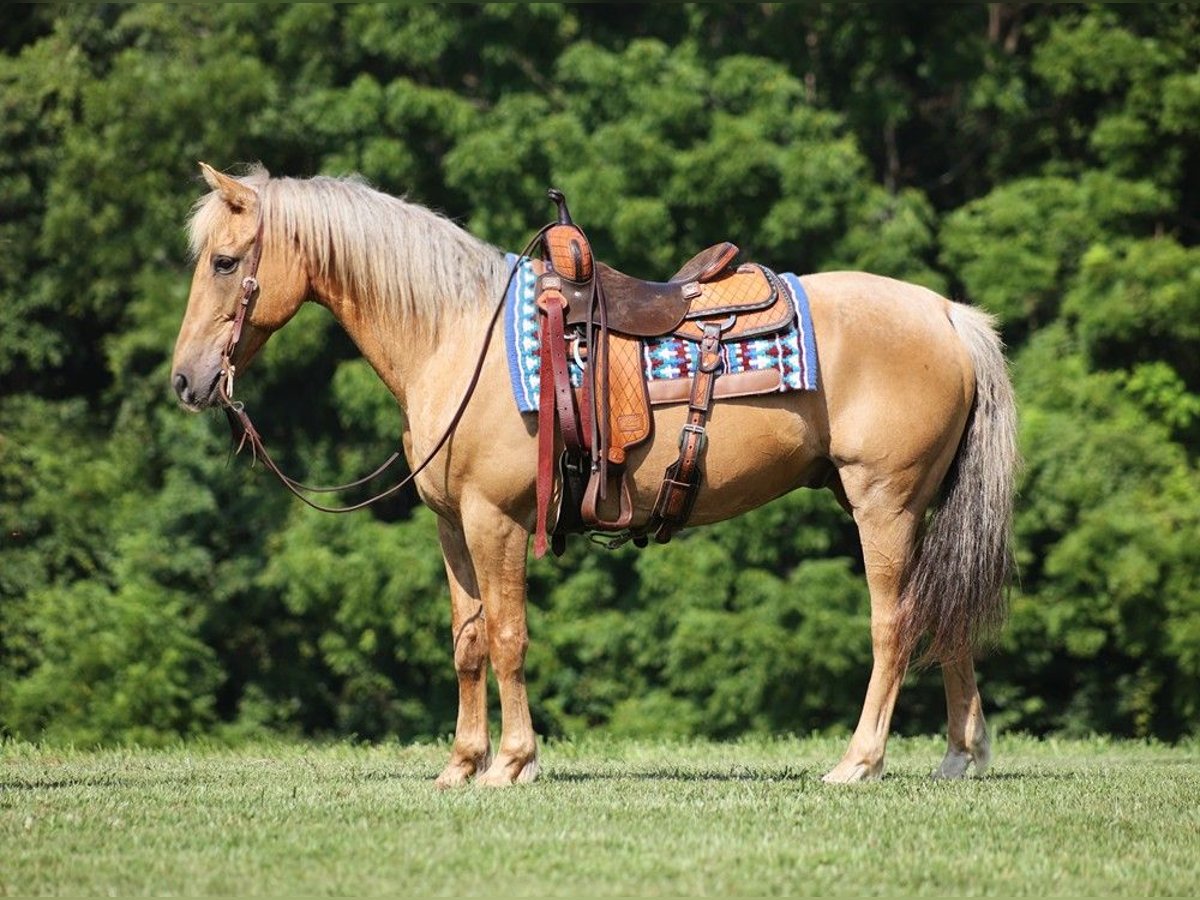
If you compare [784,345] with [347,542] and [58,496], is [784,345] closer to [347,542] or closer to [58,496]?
[347,542]

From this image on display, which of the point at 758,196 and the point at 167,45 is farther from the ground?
the point at 167,45

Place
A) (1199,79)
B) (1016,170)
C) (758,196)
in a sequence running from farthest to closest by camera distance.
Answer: (1016,170), (758,196), (1199,79)

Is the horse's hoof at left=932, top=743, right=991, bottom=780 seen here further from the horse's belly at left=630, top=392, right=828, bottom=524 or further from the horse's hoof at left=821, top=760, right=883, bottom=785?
the horse's belly at left=630, top=392, right=828, bottom=524

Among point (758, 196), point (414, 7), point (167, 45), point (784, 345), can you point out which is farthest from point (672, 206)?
point (784, 345)

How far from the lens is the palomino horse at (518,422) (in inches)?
276

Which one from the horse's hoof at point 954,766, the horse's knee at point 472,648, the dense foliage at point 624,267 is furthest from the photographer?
the dense foliage at point 624,267

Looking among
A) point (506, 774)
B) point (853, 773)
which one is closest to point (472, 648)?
point (506, 774)

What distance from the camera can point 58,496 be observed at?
1975 centimetres

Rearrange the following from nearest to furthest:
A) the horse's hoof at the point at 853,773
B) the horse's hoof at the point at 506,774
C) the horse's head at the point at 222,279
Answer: the horse's hoof at the point at 506,774
the horse's hoof at the point at 853,773
the horse's head at the point at 222,279

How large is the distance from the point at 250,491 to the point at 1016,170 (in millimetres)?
9615

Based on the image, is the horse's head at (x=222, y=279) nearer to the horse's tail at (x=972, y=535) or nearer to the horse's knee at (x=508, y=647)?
the horse's knee at (x=508, y=647)

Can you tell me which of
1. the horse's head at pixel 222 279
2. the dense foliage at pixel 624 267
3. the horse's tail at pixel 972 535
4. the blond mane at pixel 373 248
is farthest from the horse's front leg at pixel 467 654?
the dense foliage at pixel 624 267

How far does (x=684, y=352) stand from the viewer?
709 cm

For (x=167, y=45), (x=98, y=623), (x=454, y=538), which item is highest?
(x=167, y=45)
